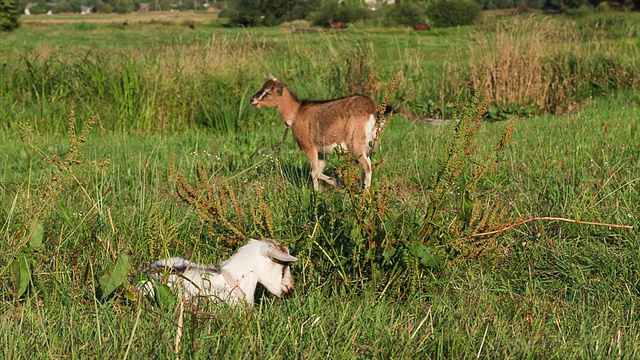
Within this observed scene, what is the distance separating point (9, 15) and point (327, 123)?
59.7 metres

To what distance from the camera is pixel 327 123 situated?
674cm

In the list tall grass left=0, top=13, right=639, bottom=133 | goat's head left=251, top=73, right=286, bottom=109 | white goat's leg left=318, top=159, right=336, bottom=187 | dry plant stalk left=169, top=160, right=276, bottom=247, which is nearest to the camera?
dry plant stalk left=169, top=160, right=276, bottom=247

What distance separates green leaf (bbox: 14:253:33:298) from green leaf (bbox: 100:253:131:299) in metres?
0.43

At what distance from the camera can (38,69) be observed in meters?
11.2

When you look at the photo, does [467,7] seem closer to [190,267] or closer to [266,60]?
[266,60]

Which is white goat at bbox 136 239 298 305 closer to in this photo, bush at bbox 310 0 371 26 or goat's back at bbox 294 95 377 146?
goat's back at bbox 294 95 377 146

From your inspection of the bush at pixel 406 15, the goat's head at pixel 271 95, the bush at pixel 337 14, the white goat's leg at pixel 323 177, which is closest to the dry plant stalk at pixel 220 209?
the white goat's leg at pixel 323 177

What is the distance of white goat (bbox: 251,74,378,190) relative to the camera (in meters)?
6.62

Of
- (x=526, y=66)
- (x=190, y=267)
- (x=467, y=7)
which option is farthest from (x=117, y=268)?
(x=467, y=7)

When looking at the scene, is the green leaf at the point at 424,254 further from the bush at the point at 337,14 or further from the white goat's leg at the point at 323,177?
the bush at the point at 337,14

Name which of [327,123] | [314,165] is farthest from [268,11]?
[314,165]

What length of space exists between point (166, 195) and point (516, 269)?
8.74 ft

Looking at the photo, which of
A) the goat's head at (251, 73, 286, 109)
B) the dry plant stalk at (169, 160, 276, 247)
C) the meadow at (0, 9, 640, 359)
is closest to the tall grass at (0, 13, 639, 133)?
the meadow at (0, 9, 640, 359)

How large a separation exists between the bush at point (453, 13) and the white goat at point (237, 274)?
177 feet
